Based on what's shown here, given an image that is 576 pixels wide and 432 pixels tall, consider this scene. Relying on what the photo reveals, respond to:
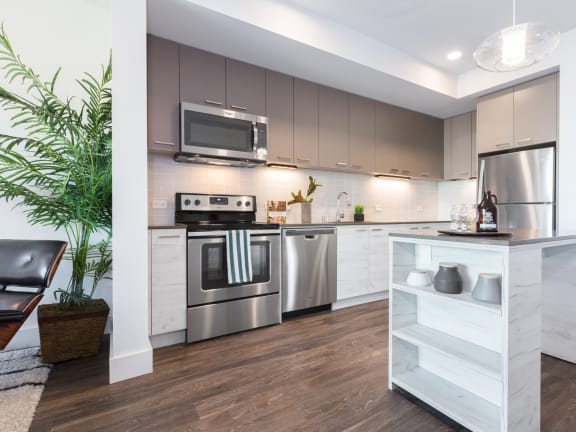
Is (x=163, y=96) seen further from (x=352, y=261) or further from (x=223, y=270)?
(x=352, y=261)

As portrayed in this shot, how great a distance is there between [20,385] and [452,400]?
92.4 inches

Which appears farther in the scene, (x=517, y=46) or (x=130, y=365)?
(x=130, y=365)

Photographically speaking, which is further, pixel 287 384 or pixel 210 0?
pixel 210 0

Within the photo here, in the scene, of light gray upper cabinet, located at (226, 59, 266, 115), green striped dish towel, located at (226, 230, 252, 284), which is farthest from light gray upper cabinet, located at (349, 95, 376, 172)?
green striped dish towel, located at (226, 230, 252, 284)

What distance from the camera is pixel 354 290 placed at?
3207 millimetres

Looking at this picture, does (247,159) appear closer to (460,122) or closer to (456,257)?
(456,257)

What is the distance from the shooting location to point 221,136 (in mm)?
2641

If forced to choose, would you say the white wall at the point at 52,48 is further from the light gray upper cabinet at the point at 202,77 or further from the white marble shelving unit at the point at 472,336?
the white marble shelving unit at the point at 472,336

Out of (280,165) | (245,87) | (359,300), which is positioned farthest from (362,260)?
(245,87)

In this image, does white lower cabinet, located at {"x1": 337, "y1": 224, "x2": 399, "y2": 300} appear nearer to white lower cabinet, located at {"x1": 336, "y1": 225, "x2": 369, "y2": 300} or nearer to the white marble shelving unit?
white lower cabinet, located at {"x1": 336, "y1": 225, "x2": 369, "y2": 300}

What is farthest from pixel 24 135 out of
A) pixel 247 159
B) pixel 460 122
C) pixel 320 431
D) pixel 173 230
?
pixel 460 122

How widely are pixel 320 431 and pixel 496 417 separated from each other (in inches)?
31.2

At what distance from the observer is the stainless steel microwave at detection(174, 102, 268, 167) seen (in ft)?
8.20

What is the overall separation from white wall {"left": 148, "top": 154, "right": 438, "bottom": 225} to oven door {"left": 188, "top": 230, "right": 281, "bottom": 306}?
608 millimetres
